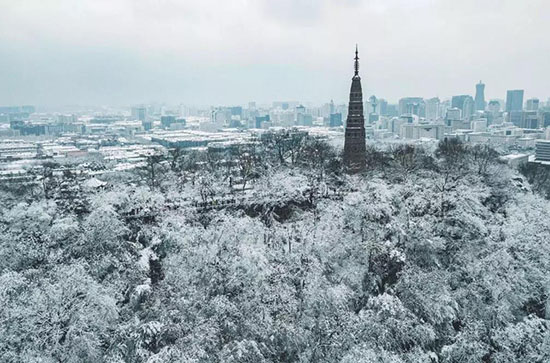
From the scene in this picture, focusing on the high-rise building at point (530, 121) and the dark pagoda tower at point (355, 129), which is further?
the high-rise building at point (530, 121)

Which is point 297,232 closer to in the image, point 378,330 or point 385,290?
point 385,290

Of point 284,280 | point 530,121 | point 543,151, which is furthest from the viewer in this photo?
point 530,121

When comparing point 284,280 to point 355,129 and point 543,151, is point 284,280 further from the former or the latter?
point 543,151

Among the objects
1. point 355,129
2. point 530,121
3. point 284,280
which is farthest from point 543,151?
point 530,121

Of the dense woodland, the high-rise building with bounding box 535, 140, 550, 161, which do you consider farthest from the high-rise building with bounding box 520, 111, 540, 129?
the dense woodland

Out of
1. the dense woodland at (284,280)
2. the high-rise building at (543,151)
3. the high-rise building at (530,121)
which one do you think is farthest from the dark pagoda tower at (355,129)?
the high-rise building at (530,121)

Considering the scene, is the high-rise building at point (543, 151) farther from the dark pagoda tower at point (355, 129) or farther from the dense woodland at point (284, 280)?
the dense woodland at point (284, 280)

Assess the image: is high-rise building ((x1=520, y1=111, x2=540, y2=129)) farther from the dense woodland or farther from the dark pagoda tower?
the dense woodland

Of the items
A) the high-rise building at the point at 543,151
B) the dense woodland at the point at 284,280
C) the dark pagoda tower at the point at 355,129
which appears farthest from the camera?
the high-rise building at the point at 543,151
